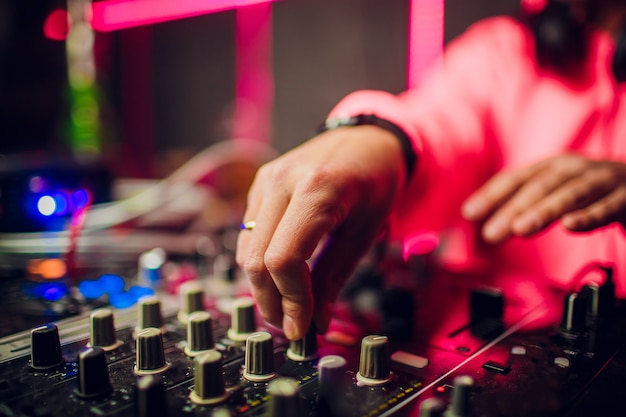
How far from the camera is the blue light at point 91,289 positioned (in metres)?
0.74

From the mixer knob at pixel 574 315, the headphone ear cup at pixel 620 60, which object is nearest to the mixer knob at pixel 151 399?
the mixer knob at pixel 574 315

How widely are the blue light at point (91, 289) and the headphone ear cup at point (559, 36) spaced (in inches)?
39.3

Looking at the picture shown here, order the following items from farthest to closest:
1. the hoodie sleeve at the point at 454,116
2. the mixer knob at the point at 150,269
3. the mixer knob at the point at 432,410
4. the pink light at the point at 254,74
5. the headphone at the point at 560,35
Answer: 1. the pink light at the point at 254,74
2. the headphone at the point at 560,35
3. the hoodie sleeve at the point at 454,116
4. the mixer knob at the point at 150,269
5. the mixer knob at the point at 432,410

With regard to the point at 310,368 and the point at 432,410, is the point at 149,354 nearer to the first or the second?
the point at 310,368

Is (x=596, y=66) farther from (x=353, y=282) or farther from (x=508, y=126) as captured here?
(x=353, y=282)

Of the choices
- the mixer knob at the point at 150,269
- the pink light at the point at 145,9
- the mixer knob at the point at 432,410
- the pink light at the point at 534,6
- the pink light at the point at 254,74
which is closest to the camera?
the mixer knob at the point at 432,410

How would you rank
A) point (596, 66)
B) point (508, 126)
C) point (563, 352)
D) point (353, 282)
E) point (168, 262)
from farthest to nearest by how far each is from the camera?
point (508, 126) → point (596, 66) → point (168, 262) → point (353, 282) → point (563, 352)

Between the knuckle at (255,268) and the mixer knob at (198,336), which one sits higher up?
the knuckle at (255,268)

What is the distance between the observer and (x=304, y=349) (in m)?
0.52

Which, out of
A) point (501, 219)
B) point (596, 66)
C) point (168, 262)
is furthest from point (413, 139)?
Result: point (596, 66)

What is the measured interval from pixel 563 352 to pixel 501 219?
23 centimetres

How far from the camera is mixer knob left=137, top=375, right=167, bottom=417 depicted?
14.9 inches

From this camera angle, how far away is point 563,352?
0.52 m

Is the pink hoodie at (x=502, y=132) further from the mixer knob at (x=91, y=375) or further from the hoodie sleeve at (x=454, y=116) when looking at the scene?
the mixer knob at (x=91, y=375)
